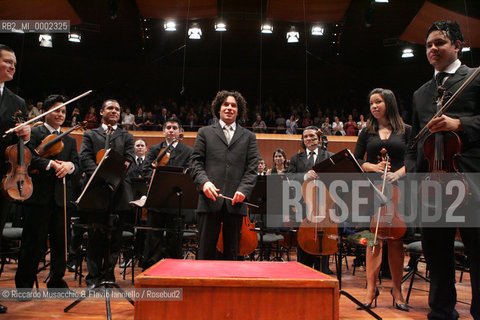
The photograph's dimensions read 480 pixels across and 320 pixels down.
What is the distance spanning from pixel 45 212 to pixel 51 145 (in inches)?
23.0

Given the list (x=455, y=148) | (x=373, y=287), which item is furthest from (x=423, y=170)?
(x=373, y=287)

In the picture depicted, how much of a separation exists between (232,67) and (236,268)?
14.7 meters

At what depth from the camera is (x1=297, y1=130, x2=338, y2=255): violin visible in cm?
362

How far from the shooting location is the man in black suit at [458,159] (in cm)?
204

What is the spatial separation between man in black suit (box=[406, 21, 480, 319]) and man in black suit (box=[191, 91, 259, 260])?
45.9 inches

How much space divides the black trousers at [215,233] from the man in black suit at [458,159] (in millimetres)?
1255

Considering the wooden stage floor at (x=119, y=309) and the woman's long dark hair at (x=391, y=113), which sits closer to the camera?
the wooden stage floor at (x=119, y=309)

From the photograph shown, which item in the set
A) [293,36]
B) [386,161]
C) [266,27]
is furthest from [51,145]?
[293,36]

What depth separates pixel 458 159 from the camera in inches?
82.9

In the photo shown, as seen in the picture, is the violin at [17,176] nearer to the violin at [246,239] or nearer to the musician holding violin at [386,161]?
the violin at [246,239]

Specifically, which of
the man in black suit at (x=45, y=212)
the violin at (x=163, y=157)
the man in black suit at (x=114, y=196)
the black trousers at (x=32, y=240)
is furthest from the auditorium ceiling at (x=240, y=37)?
the black trousers at (x=32, y=240)

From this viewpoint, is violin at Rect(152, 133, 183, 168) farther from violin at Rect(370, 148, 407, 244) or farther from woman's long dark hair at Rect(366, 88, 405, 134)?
violin at Rect(370, 148, 407, 244)

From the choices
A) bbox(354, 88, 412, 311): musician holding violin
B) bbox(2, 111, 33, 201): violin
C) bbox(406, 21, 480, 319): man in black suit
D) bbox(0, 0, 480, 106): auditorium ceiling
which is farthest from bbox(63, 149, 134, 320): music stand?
bbox(0, 0, 480, 106): auditorium ceiling

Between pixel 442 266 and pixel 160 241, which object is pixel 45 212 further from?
pixel 442 266
